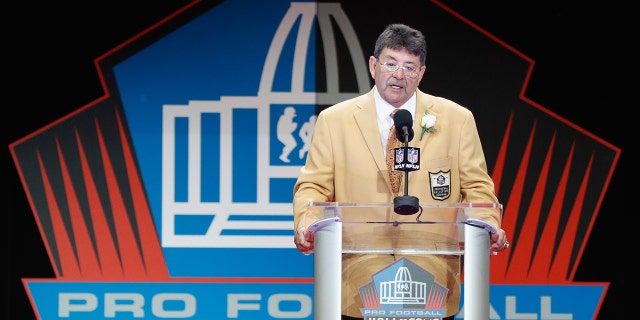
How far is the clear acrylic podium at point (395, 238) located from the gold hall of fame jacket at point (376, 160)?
1.43ft

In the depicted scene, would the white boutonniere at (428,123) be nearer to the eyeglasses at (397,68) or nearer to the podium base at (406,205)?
the eyeglasses at (397,68)

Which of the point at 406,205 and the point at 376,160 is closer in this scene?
the point at 406,205

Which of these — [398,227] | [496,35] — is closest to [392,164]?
[398,227]

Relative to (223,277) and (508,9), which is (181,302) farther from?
(508,9)

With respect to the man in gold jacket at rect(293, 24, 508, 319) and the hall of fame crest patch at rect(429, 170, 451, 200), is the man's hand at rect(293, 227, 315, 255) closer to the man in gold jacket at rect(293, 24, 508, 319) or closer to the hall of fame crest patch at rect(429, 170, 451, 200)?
the man in gold jacket at rect(293, 24, 508, 319)

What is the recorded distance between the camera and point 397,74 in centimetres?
295

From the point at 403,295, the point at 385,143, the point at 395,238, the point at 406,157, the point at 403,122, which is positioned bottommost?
the point at 403,295

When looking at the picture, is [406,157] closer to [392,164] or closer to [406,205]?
[406,205]

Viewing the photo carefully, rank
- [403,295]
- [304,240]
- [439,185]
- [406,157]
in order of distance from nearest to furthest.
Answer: [403,295]
[406,157]
[304,240]
[439,185]

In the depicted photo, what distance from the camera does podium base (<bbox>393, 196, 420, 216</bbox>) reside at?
7.75 ft

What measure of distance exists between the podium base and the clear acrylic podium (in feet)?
0.16

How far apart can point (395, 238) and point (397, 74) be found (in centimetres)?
71

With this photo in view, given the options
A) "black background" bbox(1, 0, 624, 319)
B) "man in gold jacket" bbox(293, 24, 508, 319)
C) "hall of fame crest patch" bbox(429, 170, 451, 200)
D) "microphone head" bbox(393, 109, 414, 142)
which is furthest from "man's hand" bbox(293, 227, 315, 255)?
"black background" bbox(1, 0, 624, 319)

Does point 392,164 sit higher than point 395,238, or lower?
higher
